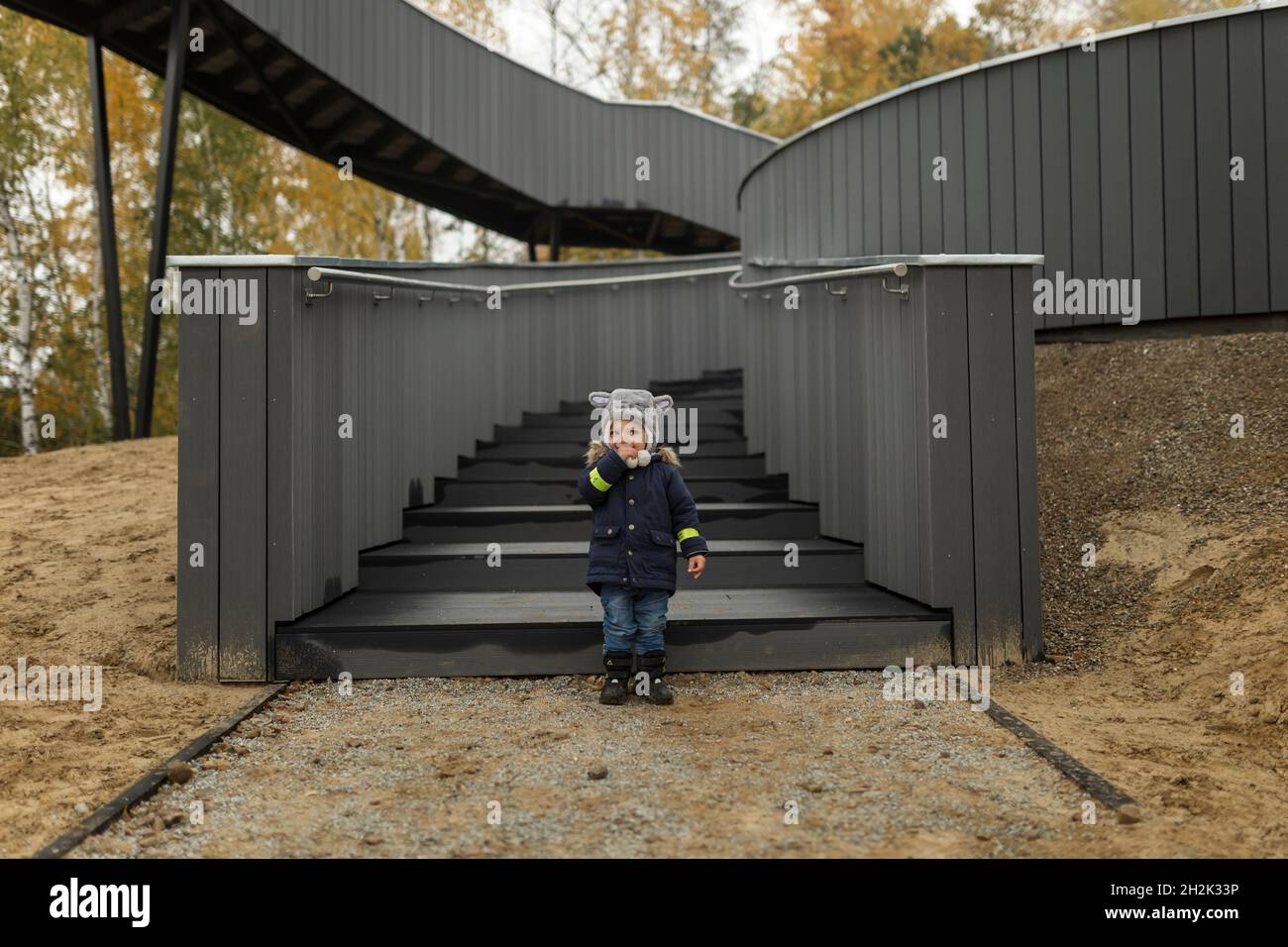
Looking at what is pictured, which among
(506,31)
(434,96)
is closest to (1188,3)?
(506,31)

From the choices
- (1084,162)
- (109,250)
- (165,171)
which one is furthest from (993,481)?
(109,250)

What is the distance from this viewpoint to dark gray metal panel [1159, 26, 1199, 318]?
673 centimetres

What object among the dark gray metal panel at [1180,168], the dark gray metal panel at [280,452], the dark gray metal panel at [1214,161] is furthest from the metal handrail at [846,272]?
the dark gray metal panel at [280,452]

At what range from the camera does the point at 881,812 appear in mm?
3082

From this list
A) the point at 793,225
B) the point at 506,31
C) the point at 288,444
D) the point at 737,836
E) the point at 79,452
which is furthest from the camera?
the point at 506,31

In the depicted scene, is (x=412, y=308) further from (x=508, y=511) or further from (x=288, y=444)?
(x=288, y=444)

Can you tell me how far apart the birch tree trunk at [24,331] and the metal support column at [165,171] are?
26.6 feet

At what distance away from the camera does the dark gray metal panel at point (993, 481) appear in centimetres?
477

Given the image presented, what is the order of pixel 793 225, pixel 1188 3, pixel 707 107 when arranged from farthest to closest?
pixel 1188 3 < pixel 707 107 < pixel 793 225

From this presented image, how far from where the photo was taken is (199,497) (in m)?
4.66

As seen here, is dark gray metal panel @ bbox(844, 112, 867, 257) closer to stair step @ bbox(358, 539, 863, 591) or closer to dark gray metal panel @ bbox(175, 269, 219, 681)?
Answer: stair step @ bbox(358, 539, 863, 591)

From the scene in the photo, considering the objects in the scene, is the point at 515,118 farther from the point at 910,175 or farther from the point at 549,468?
the point at 549,468

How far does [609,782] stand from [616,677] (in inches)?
40.0
